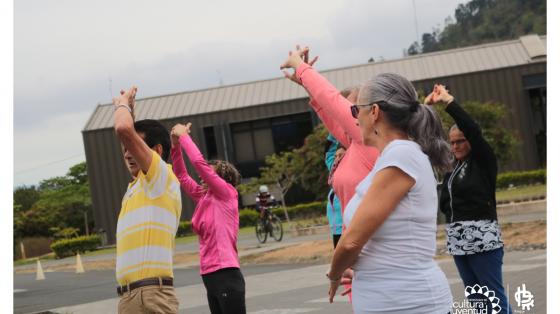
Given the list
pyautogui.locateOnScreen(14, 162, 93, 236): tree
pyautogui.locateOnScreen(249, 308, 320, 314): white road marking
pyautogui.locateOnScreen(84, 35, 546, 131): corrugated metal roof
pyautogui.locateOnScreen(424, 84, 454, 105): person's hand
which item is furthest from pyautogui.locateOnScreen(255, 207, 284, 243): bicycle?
pyautogui.locateOnScreen(14, 162, 93, 236): tree

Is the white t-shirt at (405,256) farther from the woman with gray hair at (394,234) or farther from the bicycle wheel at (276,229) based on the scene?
the bicycle wheel at (276,229)

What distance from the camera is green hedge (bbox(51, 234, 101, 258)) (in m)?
Result: 40.8

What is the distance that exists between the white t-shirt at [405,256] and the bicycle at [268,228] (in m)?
22.4

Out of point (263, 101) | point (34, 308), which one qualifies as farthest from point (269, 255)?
point (263, 101)

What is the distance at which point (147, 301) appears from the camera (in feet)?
14.1

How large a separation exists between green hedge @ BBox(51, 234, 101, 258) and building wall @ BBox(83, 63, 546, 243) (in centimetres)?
828

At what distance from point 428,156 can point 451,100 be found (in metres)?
2.04

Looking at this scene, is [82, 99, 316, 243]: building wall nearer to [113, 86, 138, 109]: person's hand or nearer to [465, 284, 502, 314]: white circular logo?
[465, 284, 502, 314]: white circular logo

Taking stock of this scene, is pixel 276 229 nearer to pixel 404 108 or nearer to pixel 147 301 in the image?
pixel 147 301

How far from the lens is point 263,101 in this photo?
171ft

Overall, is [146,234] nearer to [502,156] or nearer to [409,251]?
[409,251]

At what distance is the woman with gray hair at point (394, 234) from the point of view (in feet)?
10.7

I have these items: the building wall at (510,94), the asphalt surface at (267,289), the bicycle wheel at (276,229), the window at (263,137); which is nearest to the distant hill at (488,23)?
the building wall at (510,94)

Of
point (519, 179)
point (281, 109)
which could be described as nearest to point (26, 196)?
point (281, 109)
